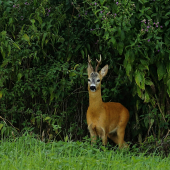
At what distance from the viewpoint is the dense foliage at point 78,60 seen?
6.23 m

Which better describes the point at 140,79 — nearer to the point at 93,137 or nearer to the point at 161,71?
the point at 161,71

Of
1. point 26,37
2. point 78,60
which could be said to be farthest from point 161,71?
point 26,37

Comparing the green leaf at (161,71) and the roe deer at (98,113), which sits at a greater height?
the green leaf at (161,71)

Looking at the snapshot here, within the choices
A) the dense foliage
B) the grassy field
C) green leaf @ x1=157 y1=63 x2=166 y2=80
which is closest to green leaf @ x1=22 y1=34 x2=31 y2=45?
the dense foliage

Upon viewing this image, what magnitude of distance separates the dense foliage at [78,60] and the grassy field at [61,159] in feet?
1.78

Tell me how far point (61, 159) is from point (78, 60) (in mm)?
2983

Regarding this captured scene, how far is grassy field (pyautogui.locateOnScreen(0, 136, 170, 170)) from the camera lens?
4.84 m

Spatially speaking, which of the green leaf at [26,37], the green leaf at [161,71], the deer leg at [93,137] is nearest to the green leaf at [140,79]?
the green leaf at [161,71]

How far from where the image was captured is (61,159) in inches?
201

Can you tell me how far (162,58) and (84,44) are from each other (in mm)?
1590

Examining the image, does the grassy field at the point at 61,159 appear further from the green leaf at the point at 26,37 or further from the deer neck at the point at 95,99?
the green leaf at the point at 26,37

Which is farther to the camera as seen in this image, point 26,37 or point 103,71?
point 103,71

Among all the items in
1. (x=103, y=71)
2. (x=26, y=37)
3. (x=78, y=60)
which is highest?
(x=26, y=37)

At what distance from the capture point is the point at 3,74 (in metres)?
7.05
